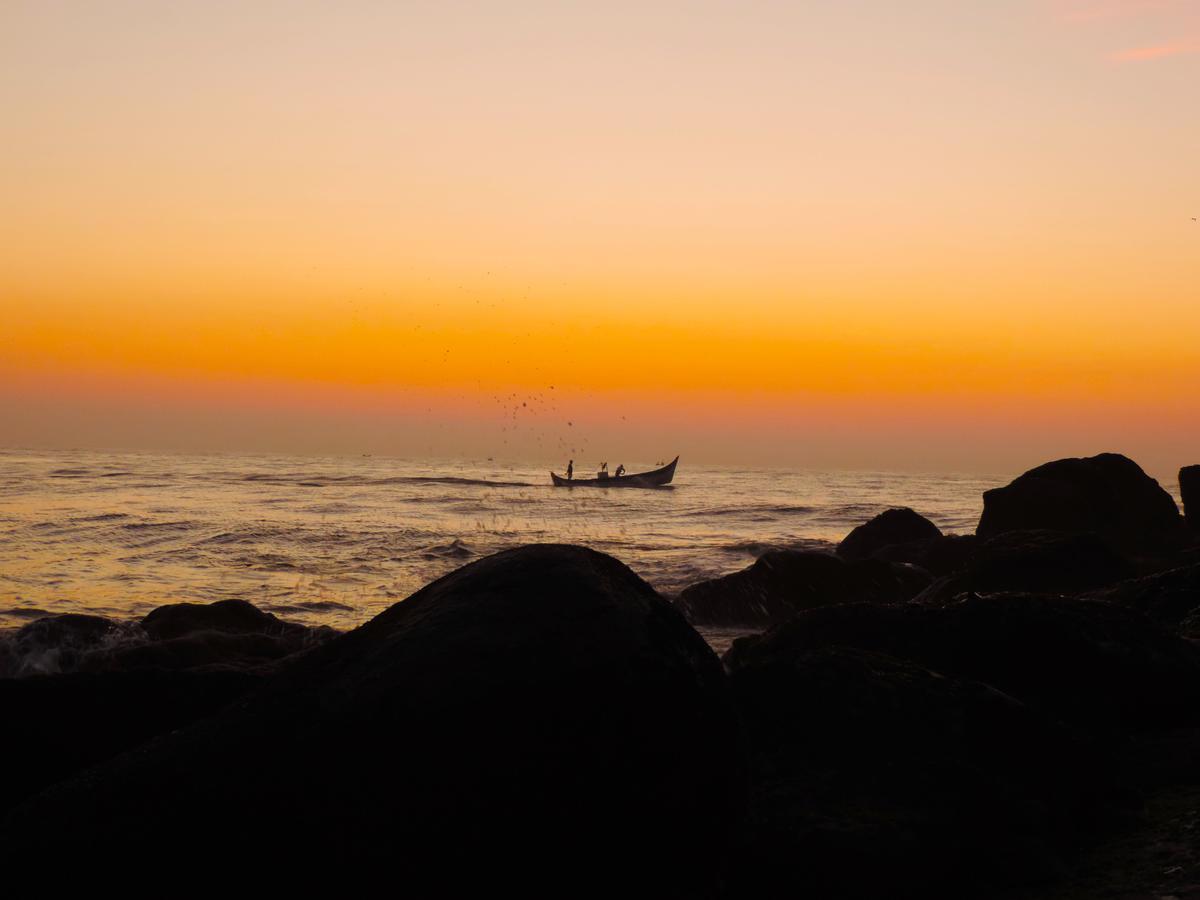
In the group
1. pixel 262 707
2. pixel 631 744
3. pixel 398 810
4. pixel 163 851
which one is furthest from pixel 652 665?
pixel 163 851

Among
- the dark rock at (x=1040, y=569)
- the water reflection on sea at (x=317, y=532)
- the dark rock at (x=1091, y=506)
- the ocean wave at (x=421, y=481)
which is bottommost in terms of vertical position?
the water reflection on sea at (x=317, y=532)

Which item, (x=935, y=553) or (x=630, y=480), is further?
(x=630, y=480)

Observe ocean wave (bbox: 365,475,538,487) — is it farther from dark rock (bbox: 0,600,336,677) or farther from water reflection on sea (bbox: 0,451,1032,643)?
dark rock (bbox: 0,600,336,677)

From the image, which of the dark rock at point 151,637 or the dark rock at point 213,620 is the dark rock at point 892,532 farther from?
the dark rock at point 151,637

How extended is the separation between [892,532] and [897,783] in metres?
16.5

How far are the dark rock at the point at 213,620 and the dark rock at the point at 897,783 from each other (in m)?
6.91

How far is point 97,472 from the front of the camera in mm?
57625

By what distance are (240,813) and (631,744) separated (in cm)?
131

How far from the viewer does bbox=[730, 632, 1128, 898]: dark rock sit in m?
4.25

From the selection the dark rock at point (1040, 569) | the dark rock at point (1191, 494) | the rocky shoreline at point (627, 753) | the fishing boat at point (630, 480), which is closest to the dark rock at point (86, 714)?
the rocky shoreline at point (627, 753)

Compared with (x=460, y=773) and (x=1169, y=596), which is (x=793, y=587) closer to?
(x=1169, y=596)

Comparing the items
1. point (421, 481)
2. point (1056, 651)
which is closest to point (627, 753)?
point (1056, 651)

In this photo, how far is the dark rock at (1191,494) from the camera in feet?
65.5

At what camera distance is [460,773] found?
127 inches
